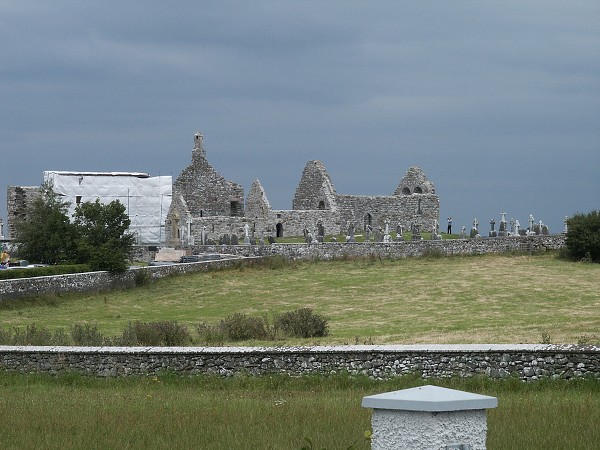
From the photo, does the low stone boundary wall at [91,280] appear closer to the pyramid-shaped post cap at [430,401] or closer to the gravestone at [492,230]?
the gravestone at [492,230]

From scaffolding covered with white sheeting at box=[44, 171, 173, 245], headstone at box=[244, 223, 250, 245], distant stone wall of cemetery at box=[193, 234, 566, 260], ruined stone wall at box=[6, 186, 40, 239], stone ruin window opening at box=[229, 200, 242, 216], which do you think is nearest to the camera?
distant stone wall of cemetery at box=[193, 234, 566, 260]

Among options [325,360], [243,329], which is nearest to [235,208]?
[243,329]

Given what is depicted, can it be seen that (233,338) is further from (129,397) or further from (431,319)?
(129,397)

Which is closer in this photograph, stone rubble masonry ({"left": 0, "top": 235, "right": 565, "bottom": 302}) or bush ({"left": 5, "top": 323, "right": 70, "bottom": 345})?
bush ({"left": 5, "top": 323, "right": 70, "bottom": 345})

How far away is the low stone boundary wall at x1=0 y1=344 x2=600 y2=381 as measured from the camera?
18750mm

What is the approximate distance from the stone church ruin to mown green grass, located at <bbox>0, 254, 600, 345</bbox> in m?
17.8

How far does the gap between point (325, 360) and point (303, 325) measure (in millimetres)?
8416

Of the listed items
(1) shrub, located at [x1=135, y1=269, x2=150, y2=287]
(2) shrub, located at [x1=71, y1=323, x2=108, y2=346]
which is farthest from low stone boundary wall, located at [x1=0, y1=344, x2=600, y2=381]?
(1) shrub, located at [x1=135, y1=269, x2=150, y2=287]

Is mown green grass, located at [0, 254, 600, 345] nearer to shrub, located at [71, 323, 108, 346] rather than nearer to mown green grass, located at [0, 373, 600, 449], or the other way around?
shrub, located at [71, 323, 108, 346]

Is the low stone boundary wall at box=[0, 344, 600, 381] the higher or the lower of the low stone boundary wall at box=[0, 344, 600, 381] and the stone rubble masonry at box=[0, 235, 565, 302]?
the lower

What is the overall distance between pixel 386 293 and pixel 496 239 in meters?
14.0

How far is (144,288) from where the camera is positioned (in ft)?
142

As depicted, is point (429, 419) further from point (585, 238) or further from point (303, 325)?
point (585, 238)

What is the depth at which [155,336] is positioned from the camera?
2542 centimetres
